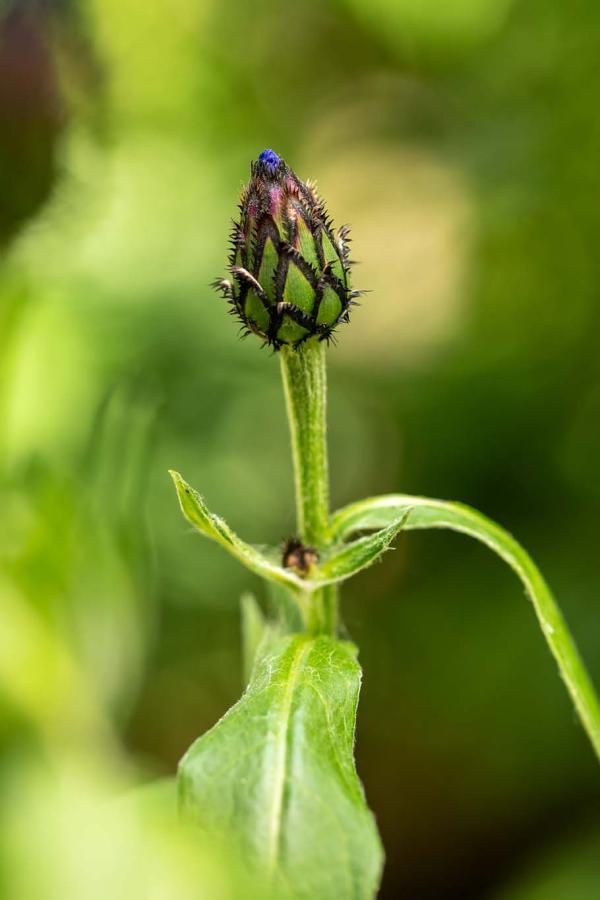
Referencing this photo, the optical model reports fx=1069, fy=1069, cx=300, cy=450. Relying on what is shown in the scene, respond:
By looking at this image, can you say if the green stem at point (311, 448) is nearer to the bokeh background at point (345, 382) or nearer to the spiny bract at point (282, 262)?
the spiny bract at point (282, 262)

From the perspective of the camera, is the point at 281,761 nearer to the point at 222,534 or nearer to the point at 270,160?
the point at 222,534

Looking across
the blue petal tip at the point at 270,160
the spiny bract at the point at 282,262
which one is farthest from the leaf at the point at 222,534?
the blue petal tip at the point at 270,160

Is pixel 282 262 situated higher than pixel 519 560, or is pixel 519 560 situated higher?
pixel 282 262

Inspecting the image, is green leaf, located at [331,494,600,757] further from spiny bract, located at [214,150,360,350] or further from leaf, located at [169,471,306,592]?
spiny bract, located at [214,150,360,350]

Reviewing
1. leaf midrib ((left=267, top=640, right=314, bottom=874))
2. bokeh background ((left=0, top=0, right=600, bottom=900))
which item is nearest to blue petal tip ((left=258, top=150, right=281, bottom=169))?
leaf midrib ((left=267, top=640, right=314, bottom=874))

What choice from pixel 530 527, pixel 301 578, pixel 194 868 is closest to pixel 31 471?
pixel 301 578

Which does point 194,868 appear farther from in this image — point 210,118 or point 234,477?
point 210,118

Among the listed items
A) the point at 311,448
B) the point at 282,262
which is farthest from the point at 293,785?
the point at 282,262
